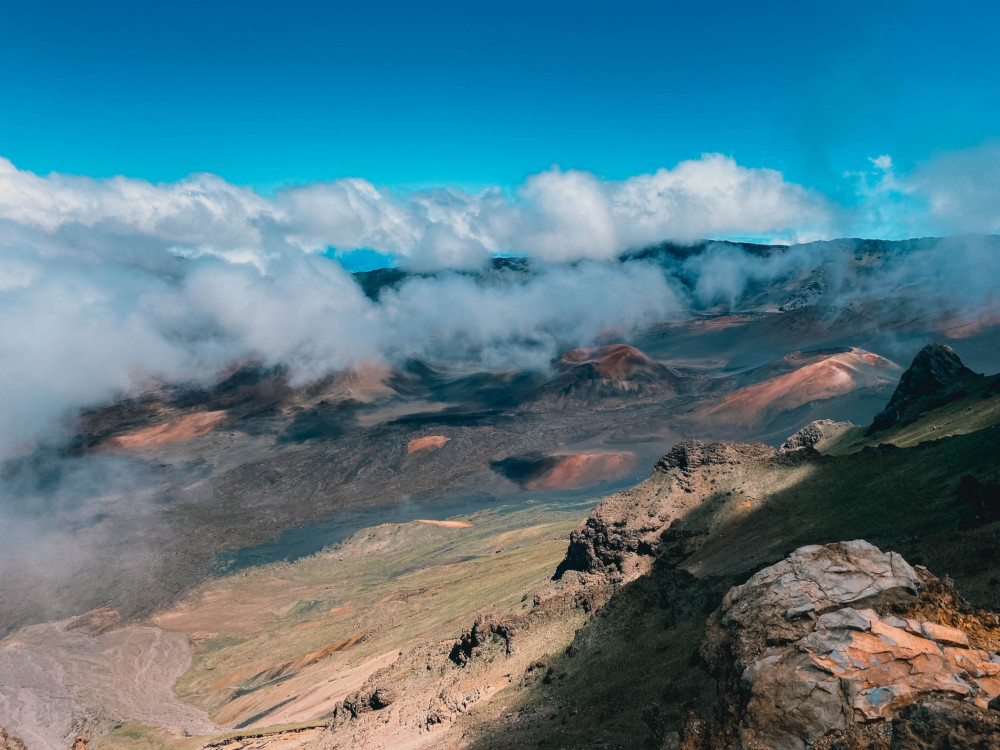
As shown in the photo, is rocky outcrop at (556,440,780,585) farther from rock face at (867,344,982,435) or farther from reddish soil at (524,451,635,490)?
reddish soil at (524,451,635,490)

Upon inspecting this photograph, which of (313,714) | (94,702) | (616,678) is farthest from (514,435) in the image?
(616,678)

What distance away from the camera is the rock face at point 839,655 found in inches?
392

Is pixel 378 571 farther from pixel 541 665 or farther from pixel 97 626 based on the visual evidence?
pixel 541 665

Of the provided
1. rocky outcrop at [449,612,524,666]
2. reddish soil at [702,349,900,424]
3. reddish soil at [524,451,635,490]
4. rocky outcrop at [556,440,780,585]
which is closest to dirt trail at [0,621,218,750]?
rocky outcrop at [449,612,524,666]

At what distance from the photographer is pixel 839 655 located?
10727 millimetres

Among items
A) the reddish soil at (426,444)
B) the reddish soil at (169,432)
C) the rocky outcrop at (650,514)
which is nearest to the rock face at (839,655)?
the rocky outcrop at (650,514)

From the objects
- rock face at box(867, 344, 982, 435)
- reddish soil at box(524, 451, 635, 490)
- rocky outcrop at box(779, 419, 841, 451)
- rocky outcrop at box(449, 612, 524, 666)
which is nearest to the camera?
rocky outcrop at box(449, 612, 524, 666)

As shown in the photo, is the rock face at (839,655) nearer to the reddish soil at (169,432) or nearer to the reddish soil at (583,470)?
the reddish soil at (583,470)

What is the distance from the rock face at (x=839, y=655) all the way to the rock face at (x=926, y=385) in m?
46.9

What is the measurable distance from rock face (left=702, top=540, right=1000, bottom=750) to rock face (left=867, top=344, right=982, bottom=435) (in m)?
46.9

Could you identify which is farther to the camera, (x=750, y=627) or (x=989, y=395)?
(x=989, y=395)

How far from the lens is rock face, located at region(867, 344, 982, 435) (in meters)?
53.0

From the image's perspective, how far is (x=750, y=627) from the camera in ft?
A: 40.5

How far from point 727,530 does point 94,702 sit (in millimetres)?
50196
